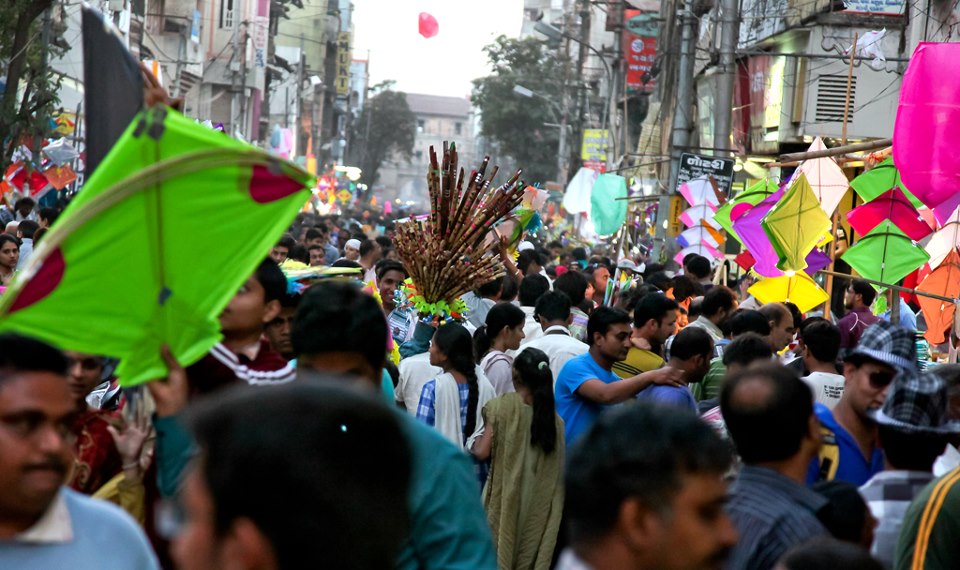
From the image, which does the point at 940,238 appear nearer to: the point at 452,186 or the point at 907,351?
the point at 452,186

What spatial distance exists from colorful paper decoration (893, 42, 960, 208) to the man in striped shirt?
18.4 ft

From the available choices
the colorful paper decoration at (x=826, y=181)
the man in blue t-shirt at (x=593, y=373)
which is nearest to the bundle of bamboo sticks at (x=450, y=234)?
the man in blue t-shirt at (x=593, y=373)

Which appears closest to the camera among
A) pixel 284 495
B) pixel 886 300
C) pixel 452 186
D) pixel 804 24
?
pixel 284 495

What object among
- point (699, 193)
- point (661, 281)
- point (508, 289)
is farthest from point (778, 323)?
point (699, 193)

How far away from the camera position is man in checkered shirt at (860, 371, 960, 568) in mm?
4113

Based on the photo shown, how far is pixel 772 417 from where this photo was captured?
147 inches

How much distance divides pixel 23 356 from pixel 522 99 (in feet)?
208

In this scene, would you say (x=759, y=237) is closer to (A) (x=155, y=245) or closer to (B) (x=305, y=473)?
(A) (x=155, y=245)

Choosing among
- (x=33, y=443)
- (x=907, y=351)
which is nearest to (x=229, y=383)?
(x=33, y=443)

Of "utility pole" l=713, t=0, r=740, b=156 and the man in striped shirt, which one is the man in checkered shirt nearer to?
the man in striped shirt

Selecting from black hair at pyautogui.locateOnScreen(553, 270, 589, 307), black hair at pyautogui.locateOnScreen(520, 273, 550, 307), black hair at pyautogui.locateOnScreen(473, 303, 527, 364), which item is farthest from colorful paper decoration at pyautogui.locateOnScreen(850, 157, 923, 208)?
black hair at pyautogui.locateOnScreen(473, 303, 527, 364)

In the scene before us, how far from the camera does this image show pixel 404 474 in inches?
74.2

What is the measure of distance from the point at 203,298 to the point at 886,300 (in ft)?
34.6

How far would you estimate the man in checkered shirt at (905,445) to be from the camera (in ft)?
13.5
